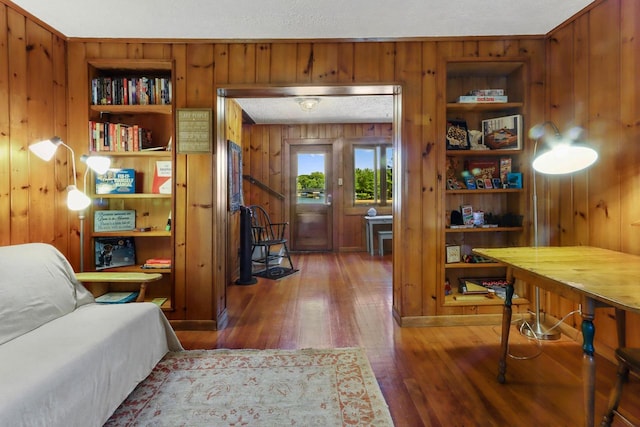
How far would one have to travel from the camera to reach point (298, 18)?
245 centimetres

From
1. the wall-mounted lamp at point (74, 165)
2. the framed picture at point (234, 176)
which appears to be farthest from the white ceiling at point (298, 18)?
the framed picture at point (234, 176)

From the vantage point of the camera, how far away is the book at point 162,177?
292cm

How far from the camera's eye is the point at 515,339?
2.58m

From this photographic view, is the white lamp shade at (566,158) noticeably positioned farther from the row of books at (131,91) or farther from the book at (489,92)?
the row of books at (131,91)

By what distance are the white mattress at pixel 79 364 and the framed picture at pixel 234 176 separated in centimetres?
218

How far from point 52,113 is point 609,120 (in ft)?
13.0

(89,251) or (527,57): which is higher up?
(527,57)

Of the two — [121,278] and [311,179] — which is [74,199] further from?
[311,179]

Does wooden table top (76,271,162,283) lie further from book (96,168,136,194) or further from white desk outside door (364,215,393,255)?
white desk outside door (364,215,393,255)

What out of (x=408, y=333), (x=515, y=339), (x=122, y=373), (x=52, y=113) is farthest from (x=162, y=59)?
(x=515, y=339)

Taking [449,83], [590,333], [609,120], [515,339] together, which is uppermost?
[449,83]

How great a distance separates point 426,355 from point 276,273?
9.07ft

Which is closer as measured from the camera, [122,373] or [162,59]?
[122,373]

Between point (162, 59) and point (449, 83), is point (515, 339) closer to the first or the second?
point (449, 83)
